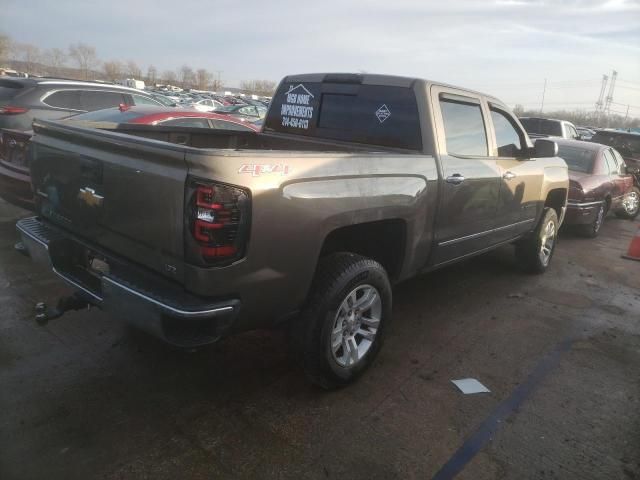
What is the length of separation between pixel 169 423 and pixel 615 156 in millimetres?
9332

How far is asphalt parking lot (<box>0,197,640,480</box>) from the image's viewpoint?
246 cm

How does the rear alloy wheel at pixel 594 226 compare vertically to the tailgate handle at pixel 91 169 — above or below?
below

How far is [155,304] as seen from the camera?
7.58ft

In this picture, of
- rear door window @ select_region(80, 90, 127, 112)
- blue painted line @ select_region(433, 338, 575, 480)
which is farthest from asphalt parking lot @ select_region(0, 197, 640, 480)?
rear door window @ select_region(80, 90, 127, 112)

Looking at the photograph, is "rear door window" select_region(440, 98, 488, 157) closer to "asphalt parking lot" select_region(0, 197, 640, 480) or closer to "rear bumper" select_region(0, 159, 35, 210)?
"asphalt parking lot" select_region(0, 197, 640, 480)

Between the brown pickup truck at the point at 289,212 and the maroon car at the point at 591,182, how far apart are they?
3624 millimetres

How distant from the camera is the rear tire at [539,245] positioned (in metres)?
5.64

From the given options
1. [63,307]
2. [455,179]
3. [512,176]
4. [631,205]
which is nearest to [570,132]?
[631,205]

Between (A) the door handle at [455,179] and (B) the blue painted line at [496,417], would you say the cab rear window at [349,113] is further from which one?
(B) the blue painted line at [496,417]

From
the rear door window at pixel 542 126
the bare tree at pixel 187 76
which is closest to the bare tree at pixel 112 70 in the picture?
the bare tree at pixel 187 76

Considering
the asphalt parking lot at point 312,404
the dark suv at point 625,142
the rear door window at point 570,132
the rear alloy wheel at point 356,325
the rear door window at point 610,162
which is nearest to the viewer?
the asphalt parking lot at point 312,404

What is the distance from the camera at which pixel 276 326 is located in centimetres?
278

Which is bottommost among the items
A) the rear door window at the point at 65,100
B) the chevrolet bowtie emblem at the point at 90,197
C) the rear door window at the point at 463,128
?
the chevrolet bowtie emblem at the point at 90,197

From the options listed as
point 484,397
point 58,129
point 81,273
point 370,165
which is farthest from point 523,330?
point 58,129
